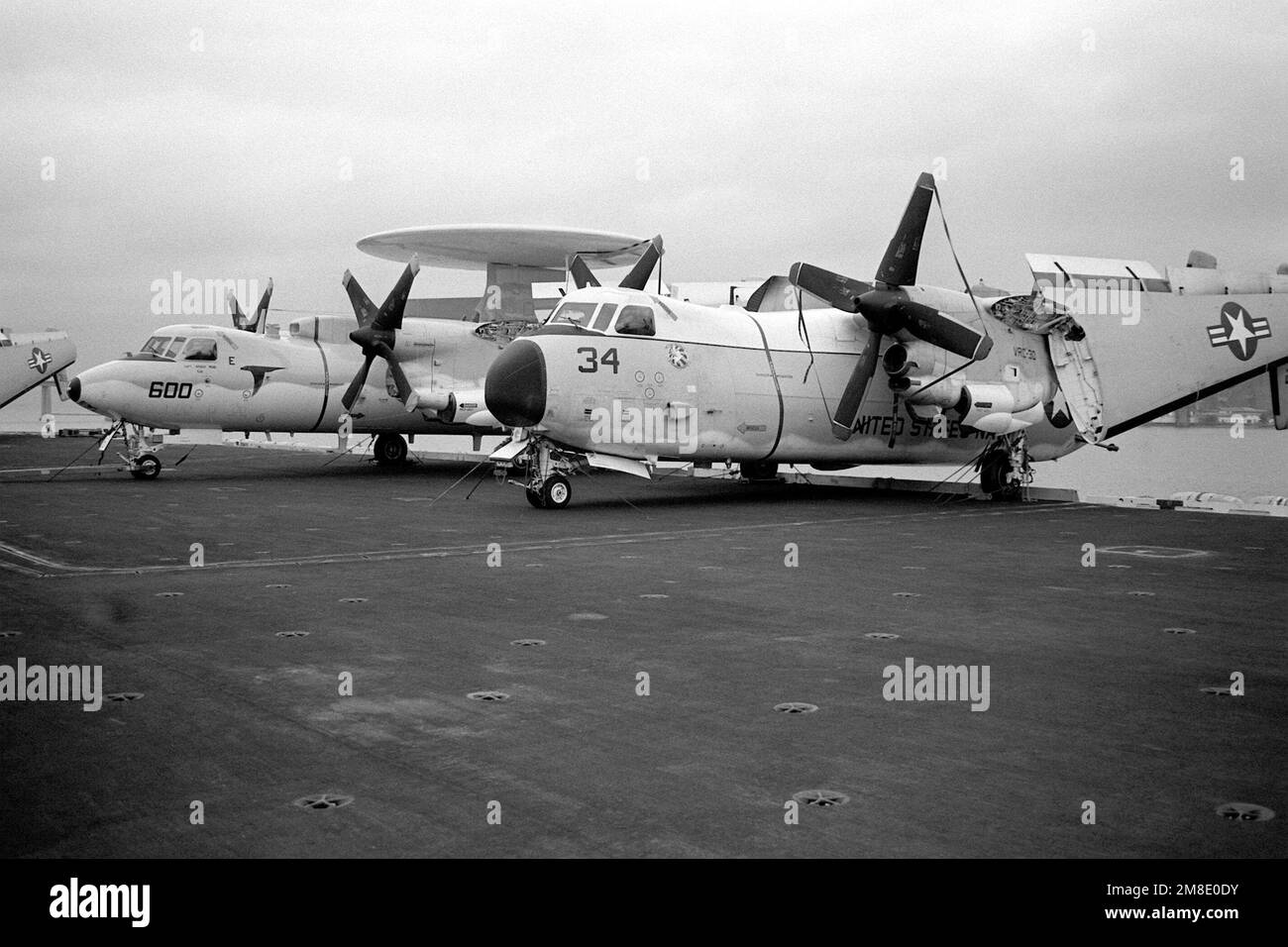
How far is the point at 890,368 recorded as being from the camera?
2253 centimetres

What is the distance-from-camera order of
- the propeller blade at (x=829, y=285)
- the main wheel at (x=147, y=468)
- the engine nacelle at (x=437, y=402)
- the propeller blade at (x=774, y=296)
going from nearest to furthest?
the propeller blade at (x=829, y=285) < the propeller blade at (x=774, y=296) < the main wheel at (x=147, y=468) < the engine nacelle at (x=437, y=402)

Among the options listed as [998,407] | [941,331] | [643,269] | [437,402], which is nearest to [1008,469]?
[998,407]

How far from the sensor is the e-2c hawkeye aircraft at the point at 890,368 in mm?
19547

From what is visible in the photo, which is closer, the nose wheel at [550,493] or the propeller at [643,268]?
the nose wheel at [550,493]

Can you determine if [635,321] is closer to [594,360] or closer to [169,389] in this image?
[594,360]

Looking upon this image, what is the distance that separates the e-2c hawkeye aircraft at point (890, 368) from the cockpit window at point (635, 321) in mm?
41

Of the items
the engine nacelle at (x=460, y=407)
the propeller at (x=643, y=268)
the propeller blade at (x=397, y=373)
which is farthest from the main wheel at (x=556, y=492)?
the propeller blade at (x=397, y=373)

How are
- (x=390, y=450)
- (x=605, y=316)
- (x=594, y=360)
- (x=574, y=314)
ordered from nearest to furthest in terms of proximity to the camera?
(x=594, y=360), (x=605, y=316), (x=574, y=314), (x=390, y=450)

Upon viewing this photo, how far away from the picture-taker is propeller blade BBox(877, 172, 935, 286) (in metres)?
21.2

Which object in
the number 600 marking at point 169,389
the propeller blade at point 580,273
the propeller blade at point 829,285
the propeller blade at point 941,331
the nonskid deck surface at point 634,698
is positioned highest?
the propeller blade at point 580,273

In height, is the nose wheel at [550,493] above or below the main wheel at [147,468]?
below

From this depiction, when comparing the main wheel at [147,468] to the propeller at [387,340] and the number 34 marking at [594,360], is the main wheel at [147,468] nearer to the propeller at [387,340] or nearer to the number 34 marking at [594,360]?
the propeller at [387,340]

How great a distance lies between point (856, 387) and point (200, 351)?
15636 millimetres

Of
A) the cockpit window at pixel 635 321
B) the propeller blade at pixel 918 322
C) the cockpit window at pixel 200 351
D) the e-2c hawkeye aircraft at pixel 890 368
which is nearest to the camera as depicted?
the e-2c hawkeye aircraft at pixel 890 368
